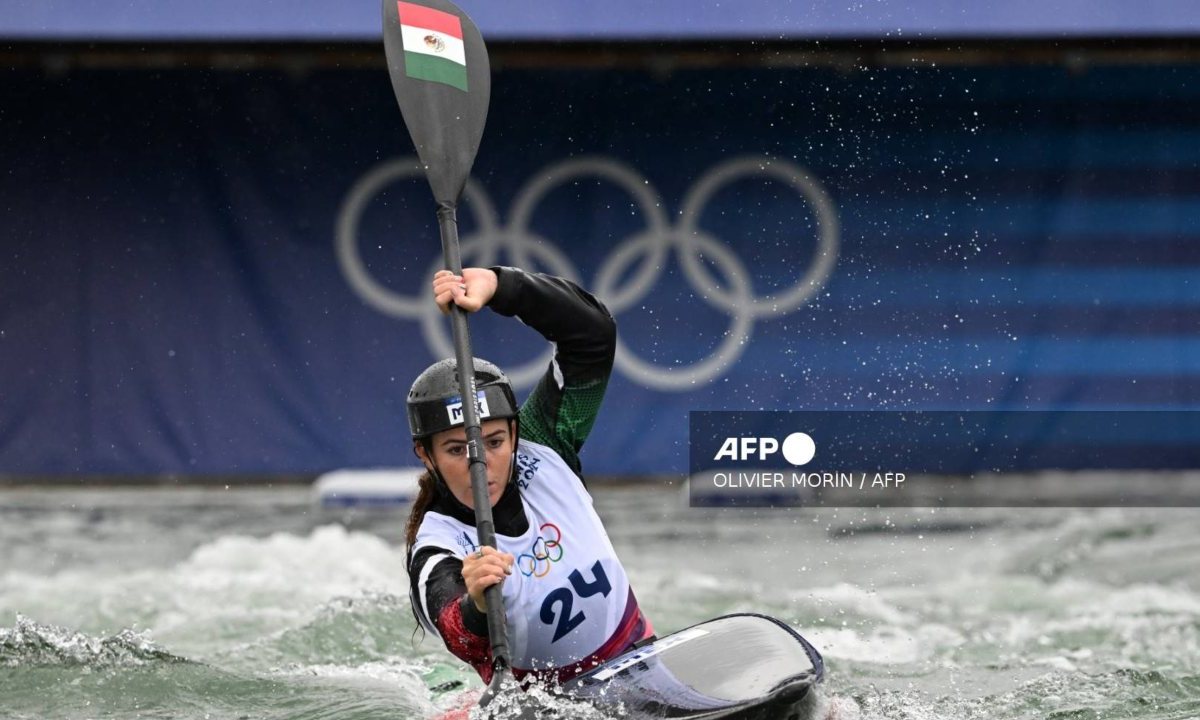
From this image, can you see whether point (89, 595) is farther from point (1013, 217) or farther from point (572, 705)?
point (1013, 217)

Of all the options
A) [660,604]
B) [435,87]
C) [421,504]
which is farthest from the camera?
[660,604]

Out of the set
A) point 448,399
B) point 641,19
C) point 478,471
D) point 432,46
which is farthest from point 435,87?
point 641,19

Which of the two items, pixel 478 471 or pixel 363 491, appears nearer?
pixel 478 471

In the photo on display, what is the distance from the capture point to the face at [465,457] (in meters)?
4.08

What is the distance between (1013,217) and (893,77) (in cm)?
107

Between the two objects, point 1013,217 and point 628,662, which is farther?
point 1013,217

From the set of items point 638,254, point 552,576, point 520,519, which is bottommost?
point 638,254

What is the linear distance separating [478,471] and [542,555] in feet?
1.17

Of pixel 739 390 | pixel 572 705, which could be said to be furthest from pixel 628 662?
pixel 739 390

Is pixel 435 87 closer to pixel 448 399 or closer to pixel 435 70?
pixel 435 70

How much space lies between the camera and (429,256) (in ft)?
31.2

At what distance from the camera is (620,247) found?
945cm

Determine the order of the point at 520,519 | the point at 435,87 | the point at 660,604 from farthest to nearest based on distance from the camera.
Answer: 1. the point at 660,604
2. the point at 435,87
3. the point at 520,519

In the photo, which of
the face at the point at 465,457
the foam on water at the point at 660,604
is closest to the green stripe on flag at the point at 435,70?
the face at the point at 465,457
